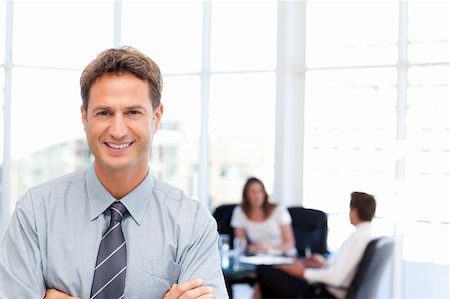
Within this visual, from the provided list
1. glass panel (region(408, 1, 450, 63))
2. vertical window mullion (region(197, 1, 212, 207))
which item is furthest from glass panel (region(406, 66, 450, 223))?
vertical window mullion (region(197, 1, 212, 207))

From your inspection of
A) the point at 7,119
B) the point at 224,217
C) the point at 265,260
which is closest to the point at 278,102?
the point at 224,217

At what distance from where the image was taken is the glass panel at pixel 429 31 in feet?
19.5

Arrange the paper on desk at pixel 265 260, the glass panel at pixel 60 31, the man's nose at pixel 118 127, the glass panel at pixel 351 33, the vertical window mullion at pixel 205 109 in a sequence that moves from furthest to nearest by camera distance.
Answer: the vertical window mullion at pixel 205 109 → the glass panel at pixel 60 31 → the glass panel at pixel 351 33 → the paper on desk at pixel 265 260 → the man's nose at pixel 118 127

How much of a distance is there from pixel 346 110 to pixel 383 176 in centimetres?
76

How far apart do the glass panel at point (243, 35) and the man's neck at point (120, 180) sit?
5.39 metres

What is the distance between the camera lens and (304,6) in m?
6.88

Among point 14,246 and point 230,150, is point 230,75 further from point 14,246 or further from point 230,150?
point 14,246

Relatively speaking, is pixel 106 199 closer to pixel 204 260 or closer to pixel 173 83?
pixel 204 260

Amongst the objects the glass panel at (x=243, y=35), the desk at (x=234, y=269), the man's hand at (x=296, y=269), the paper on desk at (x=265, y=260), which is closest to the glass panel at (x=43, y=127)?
the glass panel at (x=243, y=35)

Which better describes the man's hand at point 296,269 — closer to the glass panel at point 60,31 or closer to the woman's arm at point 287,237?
the woman's arm at point 287,237

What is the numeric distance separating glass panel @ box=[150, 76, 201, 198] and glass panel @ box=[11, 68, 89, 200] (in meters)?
0.93

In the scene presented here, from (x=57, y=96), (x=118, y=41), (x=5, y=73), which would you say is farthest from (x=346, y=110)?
(x=5, y=73)

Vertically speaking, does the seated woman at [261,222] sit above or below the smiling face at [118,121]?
below

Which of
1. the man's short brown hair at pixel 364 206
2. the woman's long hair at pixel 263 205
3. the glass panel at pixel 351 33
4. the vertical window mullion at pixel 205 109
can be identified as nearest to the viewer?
the man's short brown hair at pixel 364 206
